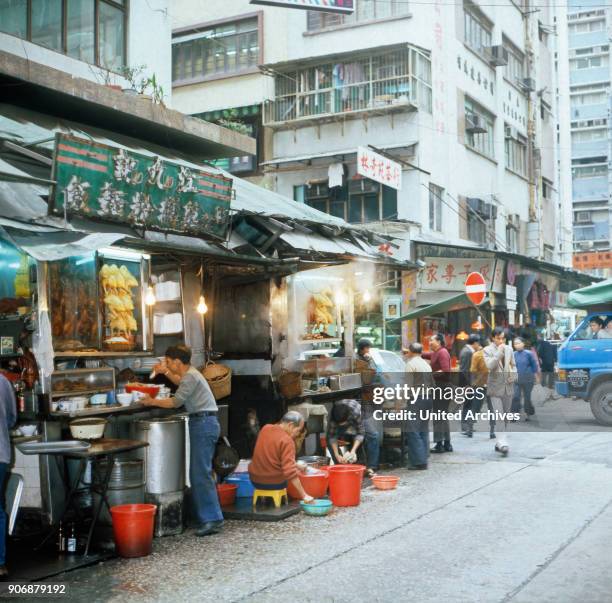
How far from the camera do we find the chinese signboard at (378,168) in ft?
67.8

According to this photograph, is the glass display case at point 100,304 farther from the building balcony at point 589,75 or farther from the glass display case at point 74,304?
the building balcony at point 589,75

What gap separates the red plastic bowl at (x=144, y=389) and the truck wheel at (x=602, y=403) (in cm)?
1123

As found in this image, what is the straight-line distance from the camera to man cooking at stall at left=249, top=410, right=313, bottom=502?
8680 millimetres

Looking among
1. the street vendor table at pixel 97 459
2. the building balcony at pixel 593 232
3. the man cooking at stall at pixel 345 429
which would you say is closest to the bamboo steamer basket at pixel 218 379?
the man cooking at stall at pixel 345 429

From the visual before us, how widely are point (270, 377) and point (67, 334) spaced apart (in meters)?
3.59

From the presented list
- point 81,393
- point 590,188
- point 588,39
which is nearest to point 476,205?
point 81,393

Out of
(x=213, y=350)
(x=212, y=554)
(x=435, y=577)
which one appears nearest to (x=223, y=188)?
(x=213, y=350)

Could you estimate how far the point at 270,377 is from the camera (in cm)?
1148

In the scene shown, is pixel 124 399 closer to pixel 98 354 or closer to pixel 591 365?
pixel 98 354

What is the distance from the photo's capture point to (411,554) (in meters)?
7.08

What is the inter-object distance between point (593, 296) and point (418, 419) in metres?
8.15

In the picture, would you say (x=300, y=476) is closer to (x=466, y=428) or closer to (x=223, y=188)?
(x=223, y=188)

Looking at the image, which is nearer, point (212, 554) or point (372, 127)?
point (212, 554)

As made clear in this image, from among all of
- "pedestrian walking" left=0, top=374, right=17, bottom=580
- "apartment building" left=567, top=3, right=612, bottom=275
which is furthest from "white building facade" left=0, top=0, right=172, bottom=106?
"apartment building" left=567, top=3, right=612, bottom=275
